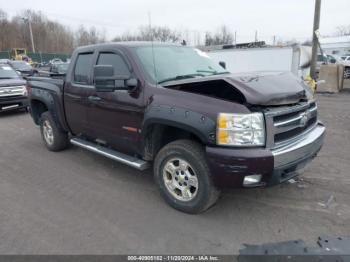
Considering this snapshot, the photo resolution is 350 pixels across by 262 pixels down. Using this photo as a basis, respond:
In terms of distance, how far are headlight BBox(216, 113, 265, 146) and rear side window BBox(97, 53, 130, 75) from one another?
1656 mm

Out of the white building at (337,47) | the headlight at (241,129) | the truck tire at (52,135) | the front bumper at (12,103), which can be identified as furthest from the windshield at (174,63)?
the white building at (337,47)

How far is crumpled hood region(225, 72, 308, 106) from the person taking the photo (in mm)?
2871

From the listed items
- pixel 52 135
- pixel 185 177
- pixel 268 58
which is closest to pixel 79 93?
pixel 52 135

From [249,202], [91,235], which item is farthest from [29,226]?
[249,202]

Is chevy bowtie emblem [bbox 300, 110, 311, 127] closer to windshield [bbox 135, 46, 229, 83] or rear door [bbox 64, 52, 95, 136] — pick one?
windshield [bbox 135, 46, 229, 83]

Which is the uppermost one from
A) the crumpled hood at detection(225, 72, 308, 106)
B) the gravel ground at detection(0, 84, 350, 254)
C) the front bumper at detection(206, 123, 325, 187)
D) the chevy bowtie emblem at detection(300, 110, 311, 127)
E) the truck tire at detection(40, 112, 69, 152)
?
the crumpled hood at detection(225, 72, 308, 106)

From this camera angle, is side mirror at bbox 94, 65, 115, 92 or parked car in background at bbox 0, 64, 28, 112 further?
parked car in background at bbox 0, 64, 28, 112

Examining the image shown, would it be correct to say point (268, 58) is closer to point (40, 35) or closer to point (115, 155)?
point (115, 155)

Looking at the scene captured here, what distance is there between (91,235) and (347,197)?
10.4ft

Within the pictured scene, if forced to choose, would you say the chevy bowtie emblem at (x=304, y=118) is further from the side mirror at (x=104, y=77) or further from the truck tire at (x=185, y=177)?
the side mirror at (x=104, y=77)

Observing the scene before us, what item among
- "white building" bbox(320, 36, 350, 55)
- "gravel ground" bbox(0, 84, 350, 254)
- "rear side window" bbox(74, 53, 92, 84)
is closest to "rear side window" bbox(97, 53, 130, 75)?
"rear side window" bbox(74, 53, 92, 84)

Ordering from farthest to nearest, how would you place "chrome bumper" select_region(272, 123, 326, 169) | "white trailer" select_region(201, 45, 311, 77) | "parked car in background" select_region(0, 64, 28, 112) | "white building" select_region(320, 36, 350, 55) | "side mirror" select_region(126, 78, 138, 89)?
"white building" select_region(320, 36, 350, 55)
"white trailer" select_region(201, 45, 311, 77)
"parked car in background" select_region(0, 64, 28, 112)
"side mirror" select_region(126, 78, 138, 89)
"chrome bumper" select_region(272, 123, 326, 169)

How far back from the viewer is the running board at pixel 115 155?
150 inches

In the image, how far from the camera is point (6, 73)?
10867 mm
